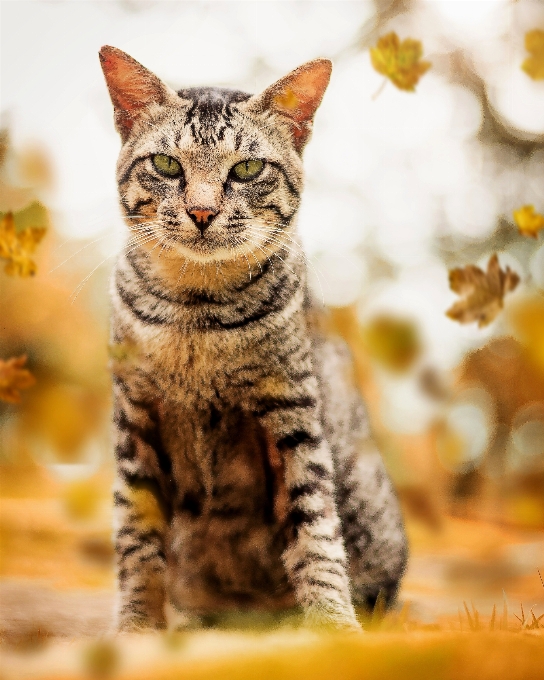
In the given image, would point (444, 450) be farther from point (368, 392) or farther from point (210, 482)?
point (210, 482)

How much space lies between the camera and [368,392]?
5.51ft

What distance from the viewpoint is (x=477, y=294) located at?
1582 millimetres

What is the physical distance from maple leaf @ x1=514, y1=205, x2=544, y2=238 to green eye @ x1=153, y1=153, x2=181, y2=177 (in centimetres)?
94

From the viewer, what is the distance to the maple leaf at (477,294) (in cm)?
158

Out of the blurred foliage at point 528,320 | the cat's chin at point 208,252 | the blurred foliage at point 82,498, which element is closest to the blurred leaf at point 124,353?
the cat's chin at point 208,252

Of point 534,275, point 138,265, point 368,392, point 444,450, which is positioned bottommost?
point 444,450

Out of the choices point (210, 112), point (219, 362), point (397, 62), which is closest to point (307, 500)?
point (219, 362)

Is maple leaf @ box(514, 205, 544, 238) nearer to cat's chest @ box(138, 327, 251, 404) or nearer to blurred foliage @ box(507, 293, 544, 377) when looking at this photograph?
blurred foliage @ box(507, 293, 544, 377)

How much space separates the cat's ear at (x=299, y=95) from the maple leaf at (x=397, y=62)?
271mm

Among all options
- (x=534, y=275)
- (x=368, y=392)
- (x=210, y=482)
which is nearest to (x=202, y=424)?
(x=210, y=482)

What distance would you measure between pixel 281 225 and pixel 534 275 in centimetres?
88

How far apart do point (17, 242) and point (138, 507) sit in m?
0.66

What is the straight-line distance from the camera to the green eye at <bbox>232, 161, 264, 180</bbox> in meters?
1.32

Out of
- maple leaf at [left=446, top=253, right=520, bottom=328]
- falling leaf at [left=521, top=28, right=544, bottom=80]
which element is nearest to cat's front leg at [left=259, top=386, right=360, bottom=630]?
maple leaf at [left=446, top=253, right=520, bottom=328]
